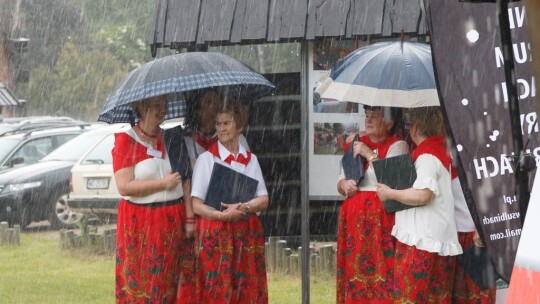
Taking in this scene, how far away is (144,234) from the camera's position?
7.02 metres

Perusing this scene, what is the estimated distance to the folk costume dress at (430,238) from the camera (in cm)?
683

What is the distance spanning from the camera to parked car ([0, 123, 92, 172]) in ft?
59.6

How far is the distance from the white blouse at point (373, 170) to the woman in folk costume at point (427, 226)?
26 centimetres

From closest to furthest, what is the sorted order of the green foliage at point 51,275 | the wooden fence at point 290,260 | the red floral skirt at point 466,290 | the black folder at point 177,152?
the red floral skirt at point 466,290 < the black folder at point 177,152 < the green foliage at point 51,275 < the wooden fence at point 290,260

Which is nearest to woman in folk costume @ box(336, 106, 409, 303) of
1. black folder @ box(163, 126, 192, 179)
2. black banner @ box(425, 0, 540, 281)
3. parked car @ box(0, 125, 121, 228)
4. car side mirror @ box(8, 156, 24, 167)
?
black folder @ box(163, 126, 192, 179)

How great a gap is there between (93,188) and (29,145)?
3.44 m

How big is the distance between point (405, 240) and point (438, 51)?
225 centimetres

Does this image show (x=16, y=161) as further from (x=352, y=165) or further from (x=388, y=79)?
(x=388, y=79)

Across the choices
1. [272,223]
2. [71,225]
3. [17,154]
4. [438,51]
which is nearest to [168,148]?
[272,223]

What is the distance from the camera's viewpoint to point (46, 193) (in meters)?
17.4

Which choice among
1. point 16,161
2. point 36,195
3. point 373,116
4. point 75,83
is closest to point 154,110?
point 373,116

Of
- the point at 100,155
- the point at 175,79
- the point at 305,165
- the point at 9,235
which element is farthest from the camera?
the point at 100,155

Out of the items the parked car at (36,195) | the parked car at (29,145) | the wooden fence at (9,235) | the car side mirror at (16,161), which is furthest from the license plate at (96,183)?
the car side mirror at (16,161)

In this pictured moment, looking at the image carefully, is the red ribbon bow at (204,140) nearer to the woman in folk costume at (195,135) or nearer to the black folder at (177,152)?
the woman in folk costume at (195,135)
